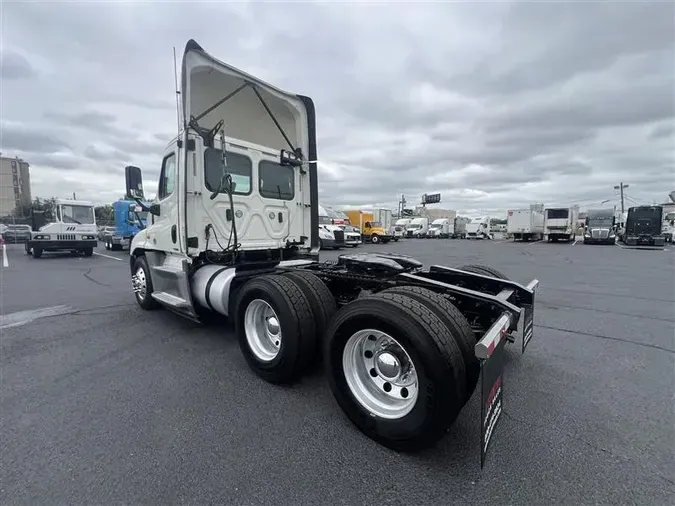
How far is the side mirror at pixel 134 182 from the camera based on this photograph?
190 inches

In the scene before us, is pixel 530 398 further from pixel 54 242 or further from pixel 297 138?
pixel 54 242

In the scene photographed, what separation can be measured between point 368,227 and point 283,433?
95.6 feet

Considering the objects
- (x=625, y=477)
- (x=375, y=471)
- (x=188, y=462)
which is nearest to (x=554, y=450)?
(x=625, y=477)

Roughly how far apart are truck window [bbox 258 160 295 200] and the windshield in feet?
52.2

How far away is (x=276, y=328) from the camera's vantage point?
3420 millimetres

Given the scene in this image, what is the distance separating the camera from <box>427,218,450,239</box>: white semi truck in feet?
165

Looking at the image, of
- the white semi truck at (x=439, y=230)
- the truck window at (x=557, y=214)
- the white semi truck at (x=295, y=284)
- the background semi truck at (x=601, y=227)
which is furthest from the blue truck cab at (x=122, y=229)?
the white semi truck at (x=439, y=230)

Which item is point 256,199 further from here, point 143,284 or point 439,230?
point 439,230

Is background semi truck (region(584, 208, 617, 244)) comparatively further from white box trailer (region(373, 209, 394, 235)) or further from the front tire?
the front tire

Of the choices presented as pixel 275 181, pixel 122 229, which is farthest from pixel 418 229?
pixel 275 181

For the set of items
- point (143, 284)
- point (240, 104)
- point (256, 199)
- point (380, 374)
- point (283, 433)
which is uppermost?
point (240, 104)

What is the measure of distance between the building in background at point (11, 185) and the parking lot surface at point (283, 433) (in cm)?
10707

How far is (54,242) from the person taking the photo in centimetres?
1555

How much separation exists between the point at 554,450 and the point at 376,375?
1.28 meters
